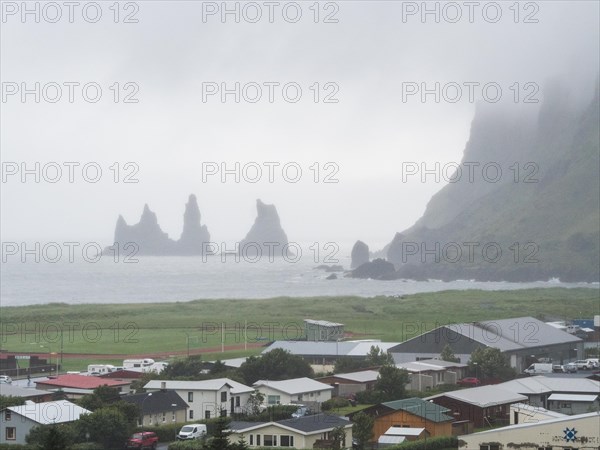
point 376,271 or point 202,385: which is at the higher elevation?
point 376,271

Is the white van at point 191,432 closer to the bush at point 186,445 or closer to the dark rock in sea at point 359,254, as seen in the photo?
the bush at point 186,445

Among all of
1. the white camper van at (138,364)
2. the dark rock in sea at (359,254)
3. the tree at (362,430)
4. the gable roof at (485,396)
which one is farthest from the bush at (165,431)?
the dark rock in sea at (359,254)

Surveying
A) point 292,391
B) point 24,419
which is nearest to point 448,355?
point 292,391

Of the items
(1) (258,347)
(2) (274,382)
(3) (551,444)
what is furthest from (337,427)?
(1) (258,347)

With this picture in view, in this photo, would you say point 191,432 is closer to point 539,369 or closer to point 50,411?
point 50,411

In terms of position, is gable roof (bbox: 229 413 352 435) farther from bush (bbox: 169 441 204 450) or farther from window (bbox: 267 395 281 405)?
window (bbox: 267 395 281 405)

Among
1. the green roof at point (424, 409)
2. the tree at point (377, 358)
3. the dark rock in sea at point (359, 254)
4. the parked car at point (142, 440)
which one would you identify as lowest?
the parked car at point (142, 440)
